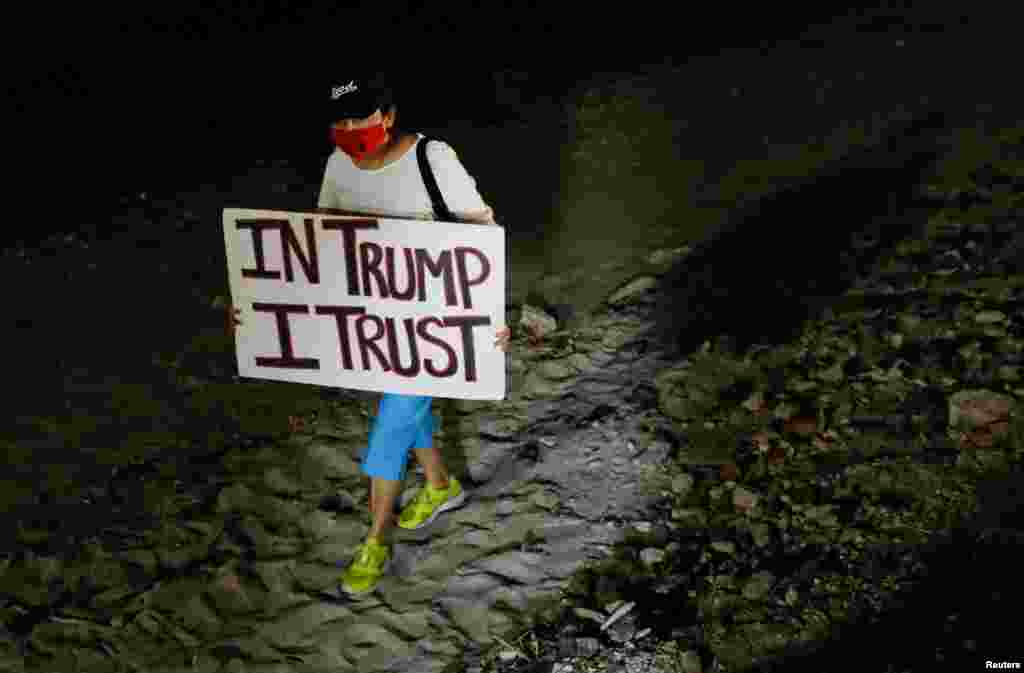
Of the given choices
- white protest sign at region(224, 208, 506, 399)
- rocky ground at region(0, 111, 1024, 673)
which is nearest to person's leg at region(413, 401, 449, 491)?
rocky ground at region(0, 111, 1024, 673)

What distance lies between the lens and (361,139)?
2695 millimetres

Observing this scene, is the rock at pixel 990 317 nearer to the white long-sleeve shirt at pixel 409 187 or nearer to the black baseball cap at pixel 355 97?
the white long-sleeve shirt at pixel 409 187

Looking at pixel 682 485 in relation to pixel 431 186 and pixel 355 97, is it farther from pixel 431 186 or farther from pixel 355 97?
pixel 355 97

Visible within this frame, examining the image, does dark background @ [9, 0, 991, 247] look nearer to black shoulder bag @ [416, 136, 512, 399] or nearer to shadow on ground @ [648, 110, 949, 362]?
shadow on ground @ [648, 110, 949, 362]

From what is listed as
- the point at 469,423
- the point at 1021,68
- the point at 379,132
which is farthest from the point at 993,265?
the point at 1021,68

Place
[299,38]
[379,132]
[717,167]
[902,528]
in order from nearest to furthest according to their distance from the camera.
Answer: [379,132], [902,528], [717,167], [299,38]

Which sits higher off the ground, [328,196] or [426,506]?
[328,196]

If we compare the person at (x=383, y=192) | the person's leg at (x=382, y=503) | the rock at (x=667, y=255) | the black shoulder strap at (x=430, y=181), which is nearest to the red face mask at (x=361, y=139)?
the person at (x=383, y=192)

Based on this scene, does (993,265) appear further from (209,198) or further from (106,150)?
(106,150)

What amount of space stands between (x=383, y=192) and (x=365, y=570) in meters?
1.44

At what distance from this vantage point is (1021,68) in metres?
7.54

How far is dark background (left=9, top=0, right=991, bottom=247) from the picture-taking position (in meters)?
7.81

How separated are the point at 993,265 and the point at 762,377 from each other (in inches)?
60.3

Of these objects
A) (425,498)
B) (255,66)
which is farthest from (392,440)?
(255,66)
